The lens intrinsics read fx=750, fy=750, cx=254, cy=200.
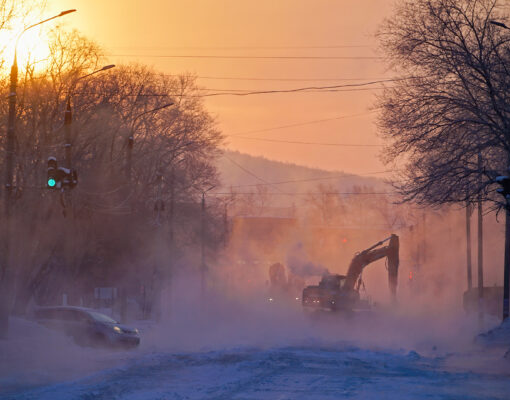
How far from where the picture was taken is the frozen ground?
47.1ft

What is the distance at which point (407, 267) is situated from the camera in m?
91.1

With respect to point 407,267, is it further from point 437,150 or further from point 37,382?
point 37,382

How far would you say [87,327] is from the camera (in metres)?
23.9

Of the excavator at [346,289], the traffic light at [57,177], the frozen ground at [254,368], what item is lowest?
the frozen ground at [254,368]

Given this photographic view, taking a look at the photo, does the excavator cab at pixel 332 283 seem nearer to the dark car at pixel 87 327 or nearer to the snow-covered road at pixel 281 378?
the snow-covered road at pixel 281 378

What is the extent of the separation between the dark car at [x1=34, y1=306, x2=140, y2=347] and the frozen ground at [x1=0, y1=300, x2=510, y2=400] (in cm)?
78

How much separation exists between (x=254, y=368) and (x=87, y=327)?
769 centimetres

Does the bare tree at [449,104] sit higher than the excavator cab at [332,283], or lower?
higher

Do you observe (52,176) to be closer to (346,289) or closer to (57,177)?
(57,177)

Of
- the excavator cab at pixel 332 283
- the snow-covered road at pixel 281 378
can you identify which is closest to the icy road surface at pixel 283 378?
the snow-covered road at pixel 281 378

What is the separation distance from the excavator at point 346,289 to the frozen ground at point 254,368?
14.3 ft

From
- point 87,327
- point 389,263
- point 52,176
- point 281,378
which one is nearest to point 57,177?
point 52,176

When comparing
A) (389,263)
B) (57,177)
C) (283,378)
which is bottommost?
(283,378)

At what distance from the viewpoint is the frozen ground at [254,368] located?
14.3 metres
